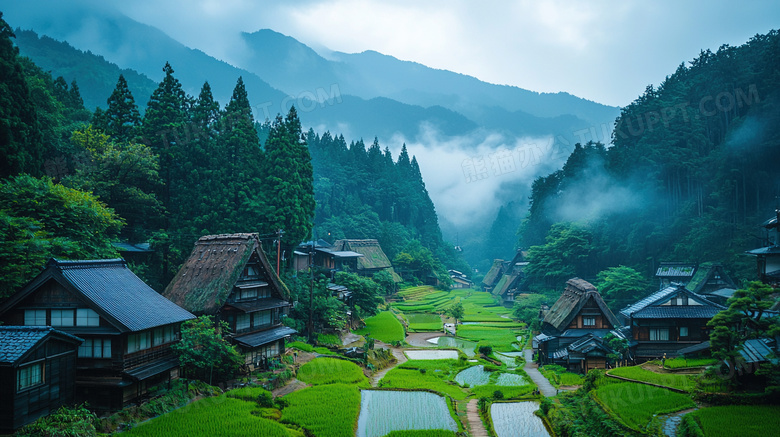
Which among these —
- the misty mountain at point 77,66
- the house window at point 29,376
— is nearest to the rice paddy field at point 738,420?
the house window at point 29,376

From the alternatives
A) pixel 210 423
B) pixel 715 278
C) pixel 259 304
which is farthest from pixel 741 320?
pixel 259 304

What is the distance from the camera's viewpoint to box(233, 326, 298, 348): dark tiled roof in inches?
966

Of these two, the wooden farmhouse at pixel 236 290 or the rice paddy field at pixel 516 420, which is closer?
the rice paddy field at pixel 516 420

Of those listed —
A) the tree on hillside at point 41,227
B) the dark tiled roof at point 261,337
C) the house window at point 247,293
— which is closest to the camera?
the tree on hillside at point 41,227

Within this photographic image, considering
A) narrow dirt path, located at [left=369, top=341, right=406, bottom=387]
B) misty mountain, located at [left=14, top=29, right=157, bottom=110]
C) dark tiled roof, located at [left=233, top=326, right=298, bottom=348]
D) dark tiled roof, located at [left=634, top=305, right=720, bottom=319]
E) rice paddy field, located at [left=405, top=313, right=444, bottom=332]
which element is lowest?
rice paddy field, located at [left=405, top=313, right=444, bottom=332]

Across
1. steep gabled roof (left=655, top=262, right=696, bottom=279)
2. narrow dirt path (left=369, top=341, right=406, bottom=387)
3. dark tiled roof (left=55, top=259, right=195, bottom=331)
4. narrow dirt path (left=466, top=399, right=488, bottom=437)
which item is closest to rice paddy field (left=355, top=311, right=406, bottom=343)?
narrow dirt path (left=369, top=341, right=406, bottom=387)

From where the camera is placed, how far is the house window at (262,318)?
87.9 feet

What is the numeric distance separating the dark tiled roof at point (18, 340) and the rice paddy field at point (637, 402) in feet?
58.8

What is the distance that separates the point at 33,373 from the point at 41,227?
8.26 metres

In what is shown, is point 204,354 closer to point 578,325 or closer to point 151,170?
point 151,170

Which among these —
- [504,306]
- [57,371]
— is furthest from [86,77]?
[57,371]

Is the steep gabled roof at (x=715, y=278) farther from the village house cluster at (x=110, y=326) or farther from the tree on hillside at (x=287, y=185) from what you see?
the village house cluster at (x=110, y=326)

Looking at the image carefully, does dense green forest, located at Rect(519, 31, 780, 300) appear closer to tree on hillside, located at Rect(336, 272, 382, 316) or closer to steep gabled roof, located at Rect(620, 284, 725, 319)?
steep gabled roof, located at Rect(620, 284, 725, 319)

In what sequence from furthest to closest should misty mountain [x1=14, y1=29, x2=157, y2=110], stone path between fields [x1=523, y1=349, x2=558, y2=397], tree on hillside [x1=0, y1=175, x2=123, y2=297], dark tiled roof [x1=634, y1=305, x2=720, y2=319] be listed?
misty mountain [x1=14, y1=29, x2=157, y2=110] → dark tiled roof [x1=634, y1=305, x2=720, y2=319] → stone path between fields [x1=523, y1=349, x2=558, y2=397] → tree on hillside [x1=0, y1=175, x2=123, y2=297]
